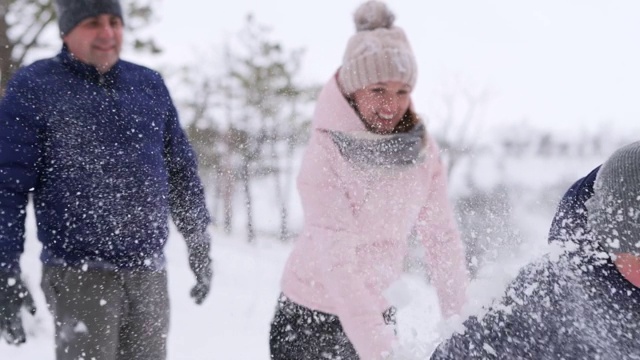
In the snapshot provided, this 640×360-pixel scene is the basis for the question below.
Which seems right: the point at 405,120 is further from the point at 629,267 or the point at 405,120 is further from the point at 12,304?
the point at 12,304

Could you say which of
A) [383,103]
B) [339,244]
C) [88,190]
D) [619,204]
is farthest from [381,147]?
[88,190]

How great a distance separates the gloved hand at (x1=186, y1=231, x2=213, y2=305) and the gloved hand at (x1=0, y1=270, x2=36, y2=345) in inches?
23.8

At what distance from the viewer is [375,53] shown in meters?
1.97

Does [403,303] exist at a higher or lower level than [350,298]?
lower

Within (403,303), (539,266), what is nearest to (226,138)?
(403,303)

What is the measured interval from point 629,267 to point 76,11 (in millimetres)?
1704

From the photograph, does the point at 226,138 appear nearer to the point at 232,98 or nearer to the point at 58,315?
the point at 232,98

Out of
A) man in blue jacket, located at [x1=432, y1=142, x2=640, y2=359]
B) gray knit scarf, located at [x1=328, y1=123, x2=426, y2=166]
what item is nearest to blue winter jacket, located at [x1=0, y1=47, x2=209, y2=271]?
gray knit scarf, located at [x1=328, y1=123, x2=426, y2=166]

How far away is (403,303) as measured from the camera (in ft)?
8.12

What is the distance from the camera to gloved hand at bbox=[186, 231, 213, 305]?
7.48 ft

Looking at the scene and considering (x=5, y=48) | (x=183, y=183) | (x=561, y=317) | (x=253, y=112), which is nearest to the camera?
(x=561, y=317)

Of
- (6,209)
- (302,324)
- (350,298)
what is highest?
(6,209)

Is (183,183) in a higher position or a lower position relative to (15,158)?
lower

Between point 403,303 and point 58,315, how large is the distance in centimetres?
129
